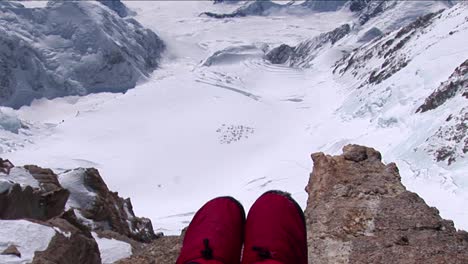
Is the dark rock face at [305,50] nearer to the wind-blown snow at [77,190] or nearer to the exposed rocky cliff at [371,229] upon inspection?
the wind-blown snow at [77,190]

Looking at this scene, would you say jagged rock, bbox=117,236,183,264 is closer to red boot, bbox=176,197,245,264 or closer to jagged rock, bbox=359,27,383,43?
red boot, bbox=176,197,245,264

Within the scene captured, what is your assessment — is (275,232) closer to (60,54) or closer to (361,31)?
(361,31)

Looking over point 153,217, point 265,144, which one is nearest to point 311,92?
point 265,144

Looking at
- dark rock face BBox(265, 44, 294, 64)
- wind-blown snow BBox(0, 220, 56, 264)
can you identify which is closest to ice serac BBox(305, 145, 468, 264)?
wind-blown snow BBox(0, 220, 56, 264)

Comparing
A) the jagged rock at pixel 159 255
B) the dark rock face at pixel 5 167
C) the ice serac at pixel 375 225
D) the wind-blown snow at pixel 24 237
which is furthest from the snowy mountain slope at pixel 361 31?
the jagged rock at pixel 159 255

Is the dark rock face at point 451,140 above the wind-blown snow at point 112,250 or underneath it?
underneath

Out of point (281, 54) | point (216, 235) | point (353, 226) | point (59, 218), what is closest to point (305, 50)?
point (281, 54)
